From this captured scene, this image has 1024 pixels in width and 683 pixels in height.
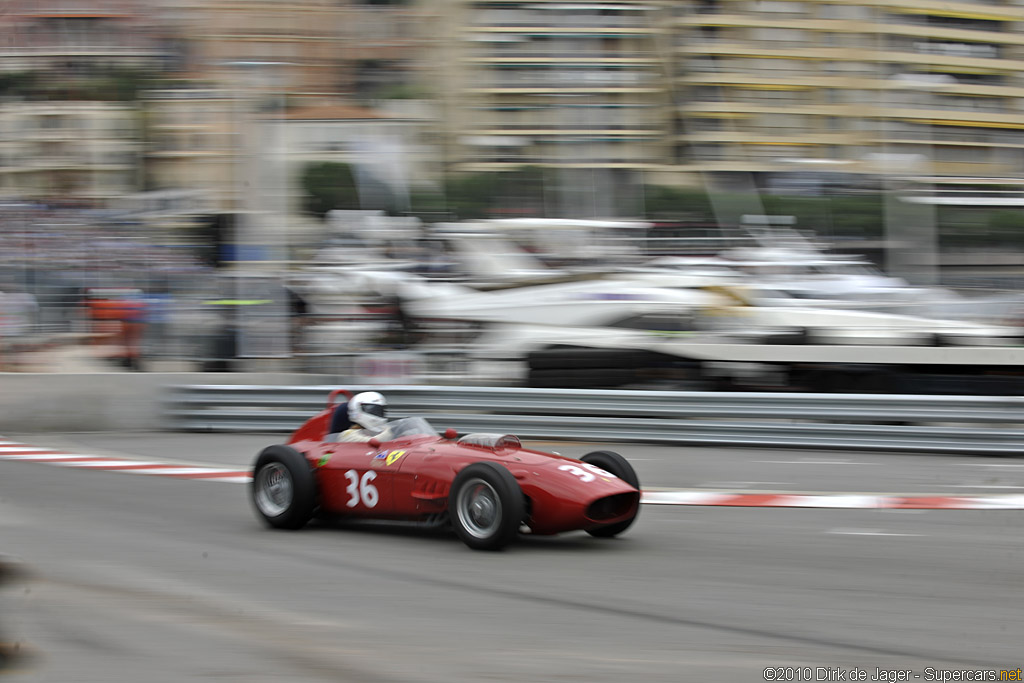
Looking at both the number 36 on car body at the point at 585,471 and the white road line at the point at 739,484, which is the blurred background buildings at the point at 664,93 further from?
the number 36 on car body at the point at 585,471

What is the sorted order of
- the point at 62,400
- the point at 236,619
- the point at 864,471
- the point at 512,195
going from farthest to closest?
the point at 512,195 → the point at 62,400 → the point at 864,471 → the point at 236,619

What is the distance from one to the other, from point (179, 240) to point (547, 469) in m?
24.2

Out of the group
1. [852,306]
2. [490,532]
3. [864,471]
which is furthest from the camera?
[852,306]

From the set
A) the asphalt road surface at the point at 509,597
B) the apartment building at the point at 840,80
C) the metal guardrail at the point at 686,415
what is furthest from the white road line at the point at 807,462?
the apartment building at the point at 840,80

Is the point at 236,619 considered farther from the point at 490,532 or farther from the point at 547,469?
→ the point at 547,469

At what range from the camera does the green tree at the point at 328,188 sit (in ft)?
154

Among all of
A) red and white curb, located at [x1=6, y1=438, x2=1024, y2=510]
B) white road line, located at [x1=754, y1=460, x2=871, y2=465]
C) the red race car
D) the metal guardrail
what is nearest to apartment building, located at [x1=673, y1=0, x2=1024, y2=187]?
the metal guardrail

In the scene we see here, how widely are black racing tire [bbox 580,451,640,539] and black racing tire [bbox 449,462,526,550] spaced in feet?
2.10

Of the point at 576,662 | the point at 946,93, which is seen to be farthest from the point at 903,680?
the point at 946,93

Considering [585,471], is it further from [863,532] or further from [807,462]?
[807,462]

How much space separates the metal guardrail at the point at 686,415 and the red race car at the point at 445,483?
4442 millimetres

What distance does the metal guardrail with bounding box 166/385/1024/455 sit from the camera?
432 inches

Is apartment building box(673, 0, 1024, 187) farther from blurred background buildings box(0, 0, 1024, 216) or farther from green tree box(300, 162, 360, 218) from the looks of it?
green tree box(300, 162, 360, 218)

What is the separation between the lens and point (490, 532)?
6.12 meters
